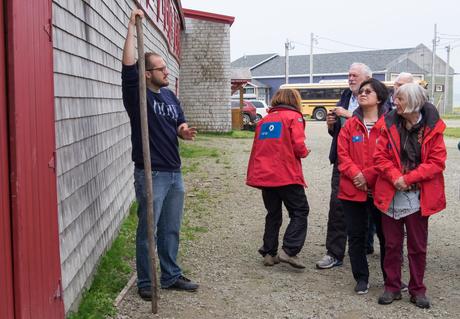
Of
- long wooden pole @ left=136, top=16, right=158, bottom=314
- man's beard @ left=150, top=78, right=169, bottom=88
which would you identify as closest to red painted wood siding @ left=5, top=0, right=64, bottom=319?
long wooden pole @ left=136, top=16, right=158, bottom=314

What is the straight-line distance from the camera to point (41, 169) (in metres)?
3.21

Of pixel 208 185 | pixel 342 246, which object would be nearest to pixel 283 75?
pixel 208 185

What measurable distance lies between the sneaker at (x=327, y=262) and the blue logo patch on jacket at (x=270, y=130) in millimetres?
1271

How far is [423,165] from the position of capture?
450cm

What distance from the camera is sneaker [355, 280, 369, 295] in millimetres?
4984

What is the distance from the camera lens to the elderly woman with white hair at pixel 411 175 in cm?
452

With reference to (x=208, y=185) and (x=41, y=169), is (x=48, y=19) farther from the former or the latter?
(x=208, y=185)

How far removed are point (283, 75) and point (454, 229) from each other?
215 ft

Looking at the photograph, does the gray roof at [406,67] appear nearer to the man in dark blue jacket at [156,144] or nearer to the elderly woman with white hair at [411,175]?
the elderly woman with white hair at [411,175]

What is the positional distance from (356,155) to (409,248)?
0.86 metres

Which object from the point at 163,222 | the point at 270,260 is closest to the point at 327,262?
the point at 270,260

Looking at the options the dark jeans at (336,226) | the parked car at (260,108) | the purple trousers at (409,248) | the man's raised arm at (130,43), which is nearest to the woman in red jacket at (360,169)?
the purple trousers at (409,248)

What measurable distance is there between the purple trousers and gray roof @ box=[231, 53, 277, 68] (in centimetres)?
7375

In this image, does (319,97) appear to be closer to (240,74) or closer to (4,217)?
(240,74)
